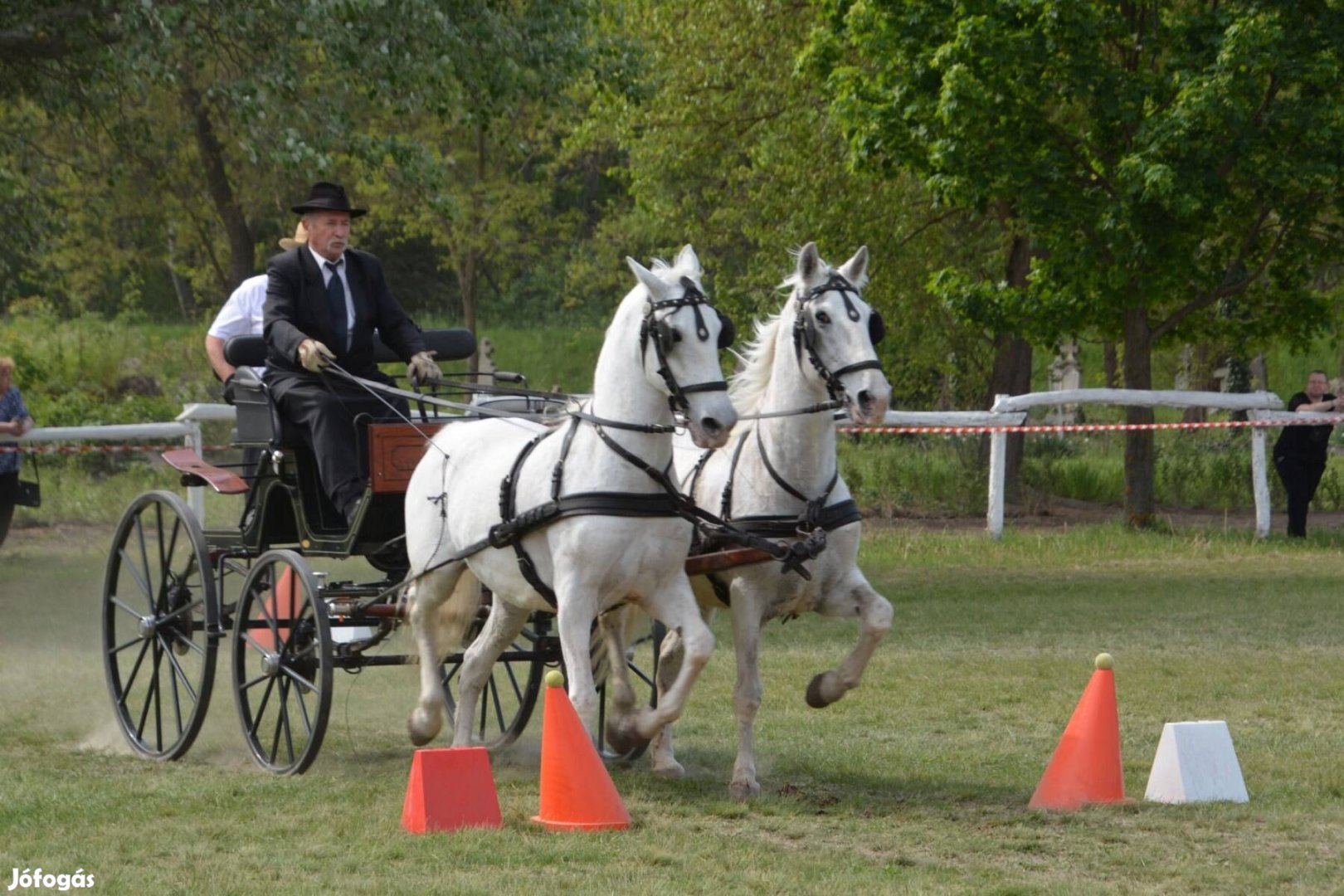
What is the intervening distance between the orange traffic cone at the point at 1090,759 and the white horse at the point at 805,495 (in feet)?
2.53

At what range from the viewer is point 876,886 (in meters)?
5.49

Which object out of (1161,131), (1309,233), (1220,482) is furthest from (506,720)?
(1220,482)

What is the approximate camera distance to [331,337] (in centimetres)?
825

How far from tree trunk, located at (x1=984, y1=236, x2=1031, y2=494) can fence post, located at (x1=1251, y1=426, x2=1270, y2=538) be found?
11.2 feet

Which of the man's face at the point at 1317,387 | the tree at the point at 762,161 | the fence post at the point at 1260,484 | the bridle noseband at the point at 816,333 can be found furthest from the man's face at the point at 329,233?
the man's face at the point at 1317,387

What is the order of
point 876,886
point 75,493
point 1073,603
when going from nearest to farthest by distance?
point 876,886 < point 1073,603 < point 75,493

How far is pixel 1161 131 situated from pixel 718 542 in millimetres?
10763

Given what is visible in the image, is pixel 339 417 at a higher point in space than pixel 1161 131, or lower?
lower

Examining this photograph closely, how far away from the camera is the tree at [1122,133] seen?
1669 cm

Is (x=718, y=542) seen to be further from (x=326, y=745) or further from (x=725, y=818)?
(x=326, y=745)

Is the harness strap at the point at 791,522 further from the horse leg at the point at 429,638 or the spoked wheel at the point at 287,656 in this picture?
the spoked wheel at the point at 287,656

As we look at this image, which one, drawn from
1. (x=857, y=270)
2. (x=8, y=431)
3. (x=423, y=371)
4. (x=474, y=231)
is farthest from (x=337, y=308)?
(x=474, y=231)

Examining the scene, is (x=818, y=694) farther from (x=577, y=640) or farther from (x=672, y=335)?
(x=672, y=335)

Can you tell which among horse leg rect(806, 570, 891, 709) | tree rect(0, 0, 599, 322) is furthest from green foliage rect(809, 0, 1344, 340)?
horse leg rect(806, 570, 891, 709)
